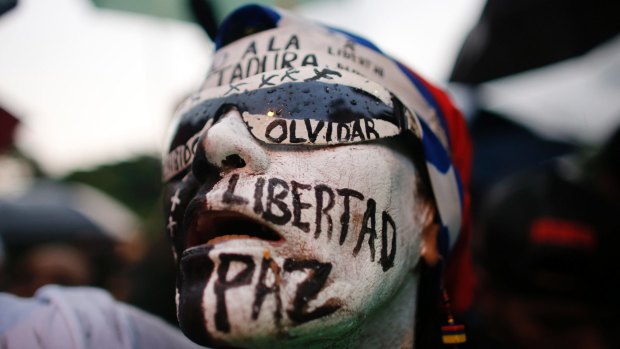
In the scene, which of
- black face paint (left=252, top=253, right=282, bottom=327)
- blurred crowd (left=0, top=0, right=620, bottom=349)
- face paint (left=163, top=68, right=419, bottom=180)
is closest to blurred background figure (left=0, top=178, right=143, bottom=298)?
blurred crowd (left=0, top=0, right=620, bottom=349)

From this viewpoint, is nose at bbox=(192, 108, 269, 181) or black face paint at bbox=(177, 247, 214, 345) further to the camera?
nose at bbox=(192, 108, 269, 181)

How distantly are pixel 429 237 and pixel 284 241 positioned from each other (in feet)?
1.77

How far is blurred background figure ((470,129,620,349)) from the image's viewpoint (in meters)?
2.28

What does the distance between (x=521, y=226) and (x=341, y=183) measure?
65.9 inches

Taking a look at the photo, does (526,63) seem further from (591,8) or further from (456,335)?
(456,335)

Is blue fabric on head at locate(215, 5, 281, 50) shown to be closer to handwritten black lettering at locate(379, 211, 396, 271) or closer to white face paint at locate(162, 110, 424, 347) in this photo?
white face paint at locate(162, 110, 424, 347)

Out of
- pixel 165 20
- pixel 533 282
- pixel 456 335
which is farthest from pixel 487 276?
pixel 165 20

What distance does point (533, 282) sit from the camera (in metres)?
2.36

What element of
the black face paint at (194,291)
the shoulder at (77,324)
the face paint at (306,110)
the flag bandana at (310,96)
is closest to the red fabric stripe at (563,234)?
the flag bandana at (310,96)

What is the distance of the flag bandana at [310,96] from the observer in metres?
1.15

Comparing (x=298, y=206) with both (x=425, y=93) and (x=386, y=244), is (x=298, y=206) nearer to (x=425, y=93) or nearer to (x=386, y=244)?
(x=386, y=244)

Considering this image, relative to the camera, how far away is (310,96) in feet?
3.82

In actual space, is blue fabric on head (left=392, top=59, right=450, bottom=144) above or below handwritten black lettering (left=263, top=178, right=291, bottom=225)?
above

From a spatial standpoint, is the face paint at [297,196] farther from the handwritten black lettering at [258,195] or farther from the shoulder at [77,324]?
the shoulder at [77,324]
